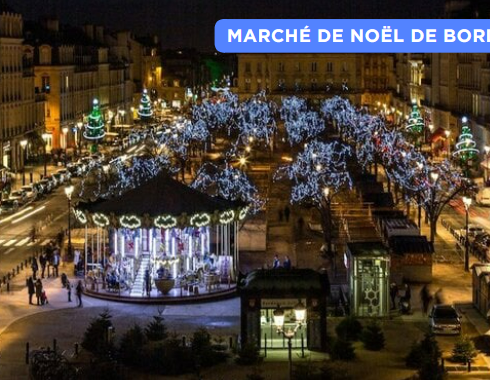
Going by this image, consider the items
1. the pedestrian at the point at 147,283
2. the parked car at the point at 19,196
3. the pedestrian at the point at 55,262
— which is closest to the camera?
the pedestrian at the point at 147,283

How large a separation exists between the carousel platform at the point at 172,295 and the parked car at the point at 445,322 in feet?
31.1

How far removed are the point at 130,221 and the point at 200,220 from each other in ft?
8.35

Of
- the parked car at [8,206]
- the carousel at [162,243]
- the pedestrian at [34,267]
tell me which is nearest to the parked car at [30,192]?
the parked car at [8,206]

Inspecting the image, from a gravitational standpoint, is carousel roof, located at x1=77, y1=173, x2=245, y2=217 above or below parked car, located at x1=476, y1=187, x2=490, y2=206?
below

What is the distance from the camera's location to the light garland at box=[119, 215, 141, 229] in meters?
44.1

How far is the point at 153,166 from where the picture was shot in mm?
82062

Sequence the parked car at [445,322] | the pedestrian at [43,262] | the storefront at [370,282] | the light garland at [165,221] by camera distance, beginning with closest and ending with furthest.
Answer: the parked car at [445,322] → the storefront at [370,282] → the light garland at [165,221] → the pedestrian at [43,262]

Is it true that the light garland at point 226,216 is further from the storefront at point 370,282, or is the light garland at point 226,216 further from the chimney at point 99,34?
the chimney at point 99,34

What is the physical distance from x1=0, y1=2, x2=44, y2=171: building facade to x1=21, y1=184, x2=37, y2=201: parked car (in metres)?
10.6

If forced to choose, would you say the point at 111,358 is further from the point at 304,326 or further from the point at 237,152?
the point at 237,152

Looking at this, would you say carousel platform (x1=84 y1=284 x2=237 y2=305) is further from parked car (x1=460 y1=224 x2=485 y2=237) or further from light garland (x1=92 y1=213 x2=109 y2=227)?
parked car (x1=460 y1=224 x2=485 y2=237)

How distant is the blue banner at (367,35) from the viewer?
19.7 m

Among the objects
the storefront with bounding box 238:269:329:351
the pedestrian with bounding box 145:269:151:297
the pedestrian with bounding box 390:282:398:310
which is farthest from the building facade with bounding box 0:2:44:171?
the storefront with bounding box 238:269:329:351

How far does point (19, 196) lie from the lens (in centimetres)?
7562
